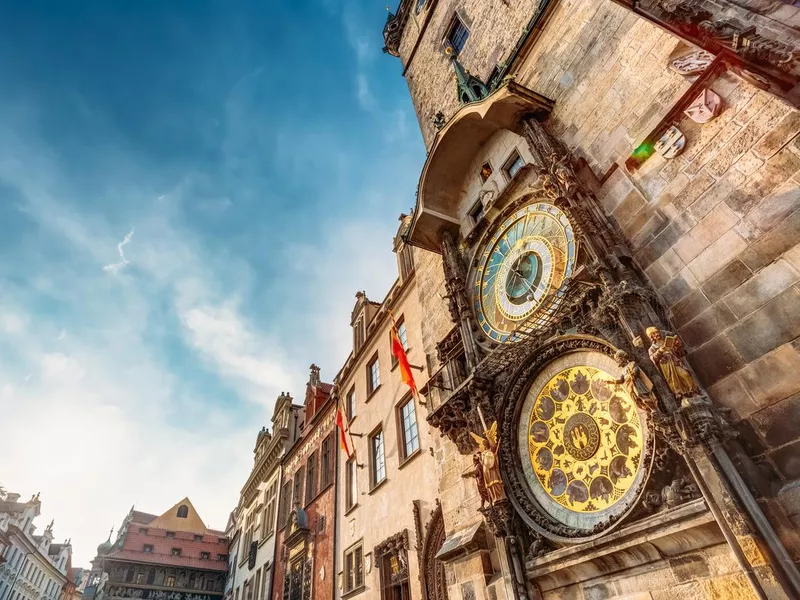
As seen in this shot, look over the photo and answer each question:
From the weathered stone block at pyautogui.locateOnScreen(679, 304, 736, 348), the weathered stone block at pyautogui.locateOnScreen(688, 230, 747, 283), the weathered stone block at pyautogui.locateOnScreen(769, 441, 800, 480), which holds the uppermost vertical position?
the weathered stone block at pyautogui.locateOnScreen(688, 230, 747, 283)

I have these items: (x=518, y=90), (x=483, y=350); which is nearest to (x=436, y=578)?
(x=483, y=350)

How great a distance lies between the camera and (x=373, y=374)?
649 inches

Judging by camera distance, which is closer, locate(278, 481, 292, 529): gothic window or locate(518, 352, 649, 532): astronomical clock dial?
locate(518, 352, 649, 532): astronomical clock dial

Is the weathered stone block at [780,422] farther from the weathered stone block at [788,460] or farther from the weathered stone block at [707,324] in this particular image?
the weathered stone block at [707,324]

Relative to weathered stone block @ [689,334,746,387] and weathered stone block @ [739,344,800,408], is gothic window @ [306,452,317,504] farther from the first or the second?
weathered stone block @ [739,344,800,408]

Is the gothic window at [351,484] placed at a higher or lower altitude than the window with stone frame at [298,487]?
lower

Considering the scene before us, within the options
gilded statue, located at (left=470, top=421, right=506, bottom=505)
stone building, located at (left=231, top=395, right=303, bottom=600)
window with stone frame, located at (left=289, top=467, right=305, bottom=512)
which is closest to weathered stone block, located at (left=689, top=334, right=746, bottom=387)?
gilded statue, located at (left=470, top=421, right=506, bottom=505)

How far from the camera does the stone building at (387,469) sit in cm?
1046

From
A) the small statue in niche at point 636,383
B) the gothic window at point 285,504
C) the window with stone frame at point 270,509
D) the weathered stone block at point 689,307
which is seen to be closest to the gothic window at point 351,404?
the gothic window at point 285,504

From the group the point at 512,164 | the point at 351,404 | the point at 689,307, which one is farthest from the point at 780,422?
the point at 351,404

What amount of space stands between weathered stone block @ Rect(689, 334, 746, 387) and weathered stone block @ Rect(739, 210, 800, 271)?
86 cm

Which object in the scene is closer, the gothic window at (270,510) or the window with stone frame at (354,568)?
the window with stone frame at (354,568)

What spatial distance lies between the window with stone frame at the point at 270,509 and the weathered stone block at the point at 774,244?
25.3 metres

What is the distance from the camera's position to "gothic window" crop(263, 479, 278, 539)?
24828 millimetres
